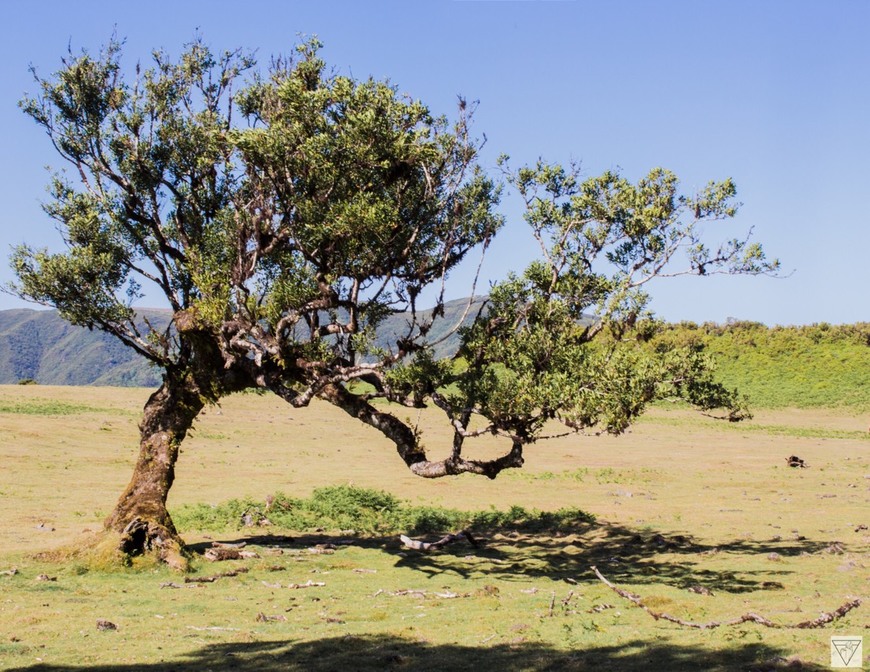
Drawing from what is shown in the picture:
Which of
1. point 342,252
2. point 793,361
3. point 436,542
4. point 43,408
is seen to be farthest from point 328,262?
point 793,361

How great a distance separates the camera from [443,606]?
53.7 feet

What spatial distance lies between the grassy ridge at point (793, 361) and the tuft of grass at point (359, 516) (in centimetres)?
5212

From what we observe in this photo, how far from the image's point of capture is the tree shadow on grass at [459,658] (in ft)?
37.1

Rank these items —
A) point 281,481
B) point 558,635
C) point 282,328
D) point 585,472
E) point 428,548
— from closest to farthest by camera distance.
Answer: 1. point 558,635
2. point 282,328
3. point 428,548
4. point 281,481
5. point 585,472

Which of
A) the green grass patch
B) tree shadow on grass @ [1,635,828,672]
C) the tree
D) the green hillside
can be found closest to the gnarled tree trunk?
the tree

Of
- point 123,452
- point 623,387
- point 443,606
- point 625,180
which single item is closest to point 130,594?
point 443,606

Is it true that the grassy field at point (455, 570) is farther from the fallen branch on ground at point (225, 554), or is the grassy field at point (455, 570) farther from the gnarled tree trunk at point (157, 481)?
the gnarled tree trunk at point (157, 481)

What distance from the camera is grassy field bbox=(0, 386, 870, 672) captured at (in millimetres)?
12555

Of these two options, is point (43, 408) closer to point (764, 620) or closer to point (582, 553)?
point (582, 553)

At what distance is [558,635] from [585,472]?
93.0 feet

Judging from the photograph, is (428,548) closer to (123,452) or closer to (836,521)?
(836,521)

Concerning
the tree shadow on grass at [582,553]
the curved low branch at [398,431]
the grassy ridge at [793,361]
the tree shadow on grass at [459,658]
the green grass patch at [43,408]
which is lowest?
the tree shadow on grass at [582,553]

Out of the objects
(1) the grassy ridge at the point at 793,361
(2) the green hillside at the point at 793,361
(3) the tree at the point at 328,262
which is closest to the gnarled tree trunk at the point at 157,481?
(3) the tree at the point at 328,262

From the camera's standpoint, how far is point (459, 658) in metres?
12.1
